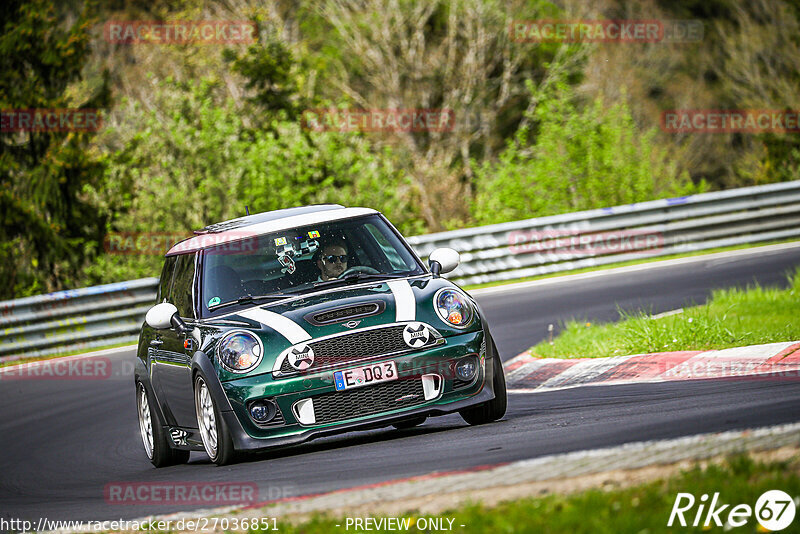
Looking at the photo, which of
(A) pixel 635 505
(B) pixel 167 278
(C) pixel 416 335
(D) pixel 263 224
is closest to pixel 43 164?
(B) pixel 167 278

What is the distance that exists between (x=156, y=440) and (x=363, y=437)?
1593 mm

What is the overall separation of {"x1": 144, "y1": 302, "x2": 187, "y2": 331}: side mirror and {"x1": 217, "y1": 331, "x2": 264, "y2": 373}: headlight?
2.66ft

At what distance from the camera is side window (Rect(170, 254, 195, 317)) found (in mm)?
8648

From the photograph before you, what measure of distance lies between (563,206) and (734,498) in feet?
64.4

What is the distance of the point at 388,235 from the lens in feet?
29.2

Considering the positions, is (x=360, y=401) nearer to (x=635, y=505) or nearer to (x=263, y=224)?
(x=263, y=224)

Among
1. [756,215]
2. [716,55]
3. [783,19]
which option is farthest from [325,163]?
[716,55]

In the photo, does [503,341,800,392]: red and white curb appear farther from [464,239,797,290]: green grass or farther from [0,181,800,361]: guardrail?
Answer: [0,181,800,361]: guardrail

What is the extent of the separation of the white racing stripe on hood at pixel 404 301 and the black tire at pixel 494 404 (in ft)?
1.99

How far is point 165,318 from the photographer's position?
8.38m

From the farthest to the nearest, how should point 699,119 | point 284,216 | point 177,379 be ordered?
1. point 699,119
2. point 284,216
3. point 177,379

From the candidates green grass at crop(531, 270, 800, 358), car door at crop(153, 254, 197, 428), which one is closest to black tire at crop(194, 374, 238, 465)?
car door at crop(153, 254, 197, 428)

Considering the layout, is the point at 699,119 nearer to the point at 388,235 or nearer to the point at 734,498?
the point at 388,235

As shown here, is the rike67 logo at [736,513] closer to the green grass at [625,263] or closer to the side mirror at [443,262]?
the side mirror at [443,262]
